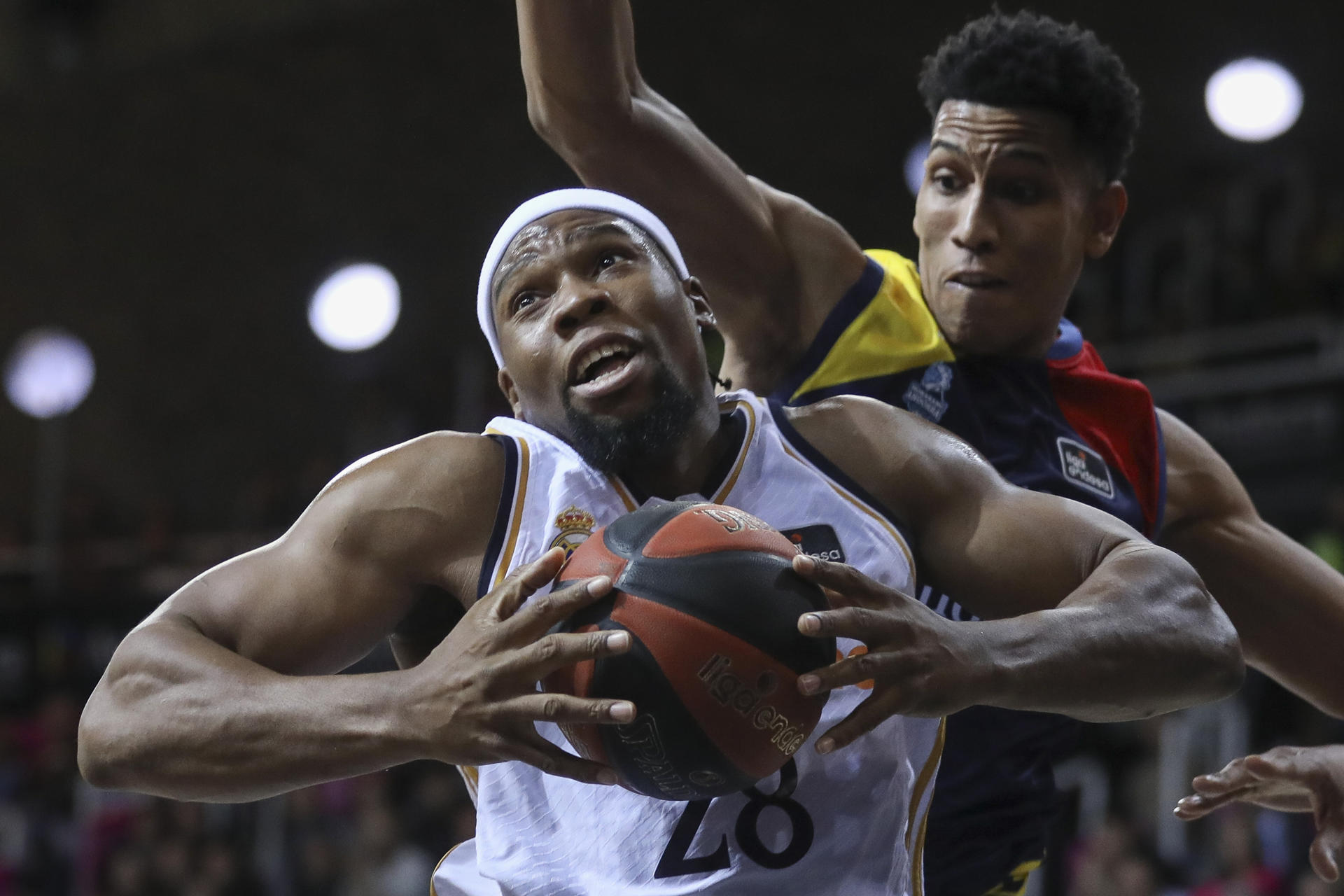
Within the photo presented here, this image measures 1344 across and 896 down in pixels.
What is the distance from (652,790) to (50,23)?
13.0 meters

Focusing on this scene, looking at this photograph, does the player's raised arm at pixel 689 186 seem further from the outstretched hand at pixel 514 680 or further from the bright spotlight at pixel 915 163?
the bright spotlight at pixel 915 163

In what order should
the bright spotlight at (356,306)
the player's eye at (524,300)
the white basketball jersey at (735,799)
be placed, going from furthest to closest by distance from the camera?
the bright spotlight at (356,306)
the player's eye at (524,300)
the white basketball jersey at (735,799)

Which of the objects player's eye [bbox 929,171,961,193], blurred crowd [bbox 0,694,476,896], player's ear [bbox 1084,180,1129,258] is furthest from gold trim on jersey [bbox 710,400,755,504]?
blurred crowd [bbox 0,694,476,896]

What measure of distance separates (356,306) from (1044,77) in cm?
1116

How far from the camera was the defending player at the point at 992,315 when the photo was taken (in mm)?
3439

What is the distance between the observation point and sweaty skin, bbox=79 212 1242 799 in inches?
85.7

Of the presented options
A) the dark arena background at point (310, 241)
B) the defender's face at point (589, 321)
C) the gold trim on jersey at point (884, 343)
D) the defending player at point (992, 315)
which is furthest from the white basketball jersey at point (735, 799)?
the dark arena background at point (310, 241)

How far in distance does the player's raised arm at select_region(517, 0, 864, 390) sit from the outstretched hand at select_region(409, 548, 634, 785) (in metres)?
1.32

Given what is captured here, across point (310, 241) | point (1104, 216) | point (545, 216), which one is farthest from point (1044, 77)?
point (310, 241)

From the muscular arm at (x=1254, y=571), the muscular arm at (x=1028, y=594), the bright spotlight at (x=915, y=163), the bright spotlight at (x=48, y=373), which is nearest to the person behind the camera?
the muscular arm at (x=1028, y=594)

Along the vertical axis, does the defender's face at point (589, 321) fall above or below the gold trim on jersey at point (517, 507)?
above

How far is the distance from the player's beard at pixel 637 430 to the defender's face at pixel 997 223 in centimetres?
111

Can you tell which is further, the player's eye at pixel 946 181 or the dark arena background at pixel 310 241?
the dark arena background at pixel 310 241

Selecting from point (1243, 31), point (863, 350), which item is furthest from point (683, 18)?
point (863, 350)
